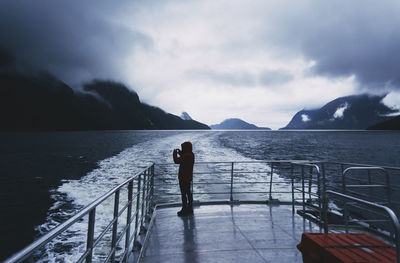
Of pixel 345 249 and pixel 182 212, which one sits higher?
pixel 345 249

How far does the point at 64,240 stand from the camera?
23.2 feet

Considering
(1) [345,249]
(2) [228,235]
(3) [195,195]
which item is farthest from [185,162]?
(3) [195,195]

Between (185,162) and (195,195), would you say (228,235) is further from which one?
(195,195)

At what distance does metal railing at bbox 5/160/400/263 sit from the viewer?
1900mm

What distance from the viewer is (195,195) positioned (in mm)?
11633

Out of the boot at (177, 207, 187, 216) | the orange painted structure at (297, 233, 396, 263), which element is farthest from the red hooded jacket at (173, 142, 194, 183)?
the orange painted structure at (297, 233, 396, 263)

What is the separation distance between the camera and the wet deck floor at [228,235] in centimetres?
365

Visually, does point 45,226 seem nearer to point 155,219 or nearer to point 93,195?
point 93,195

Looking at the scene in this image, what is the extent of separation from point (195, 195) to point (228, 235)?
7270mm

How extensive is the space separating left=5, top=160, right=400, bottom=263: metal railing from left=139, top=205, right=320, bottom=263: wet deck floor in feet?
1.17

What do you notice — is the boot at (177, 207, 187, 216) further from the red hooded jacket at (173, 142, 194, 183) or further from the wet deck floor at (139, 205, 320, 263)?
the red hooded jacket at (173, 142, 194, 183)

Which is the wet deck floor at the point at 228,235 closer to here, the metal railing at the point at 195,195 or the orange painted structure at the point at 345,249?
the metal railing at the point at 195,195

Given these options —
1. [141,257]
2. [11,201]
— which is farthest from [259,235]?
[11,201]

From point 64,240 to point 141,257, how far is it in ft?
16.2
